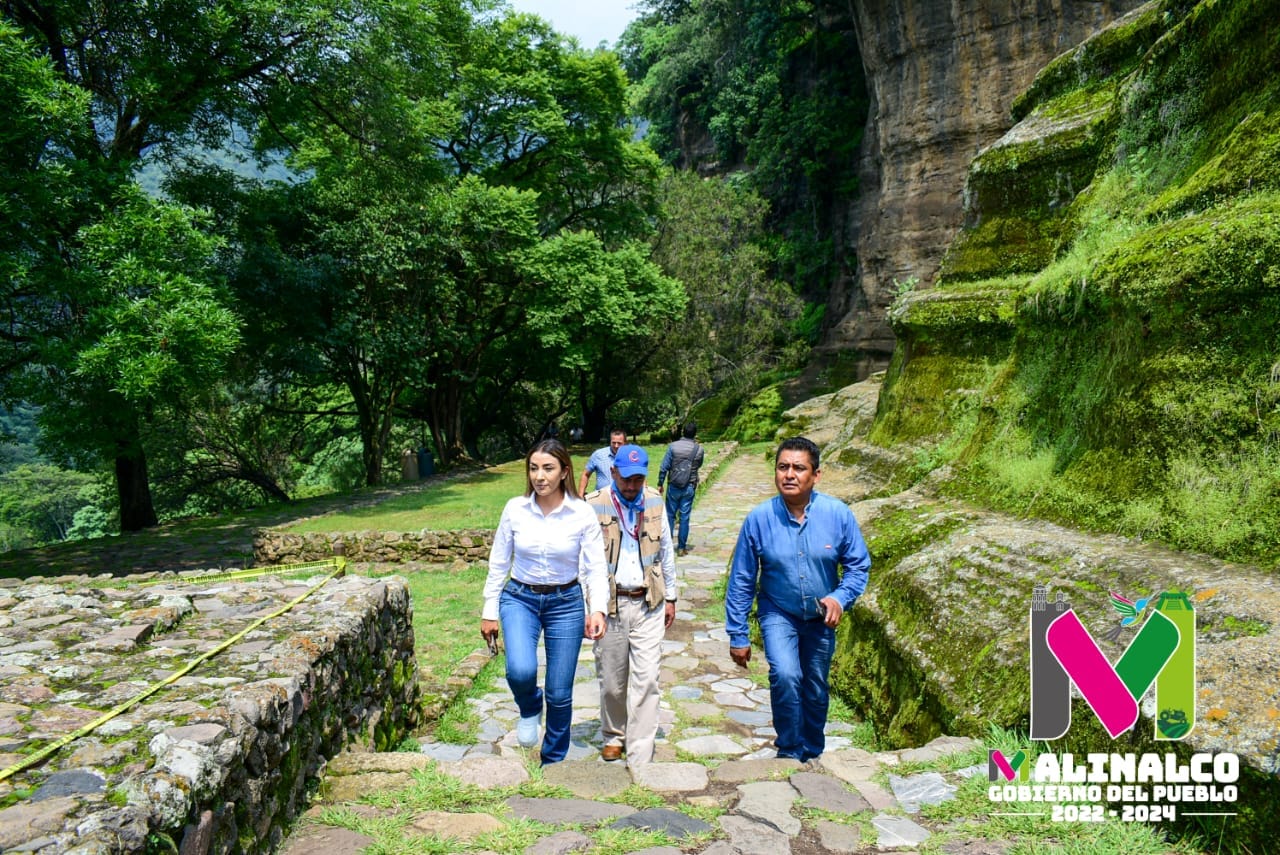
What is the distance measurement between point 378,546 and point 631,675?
816 centimetres

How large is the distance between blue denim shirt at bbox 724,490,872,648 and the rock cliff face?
17.4 m

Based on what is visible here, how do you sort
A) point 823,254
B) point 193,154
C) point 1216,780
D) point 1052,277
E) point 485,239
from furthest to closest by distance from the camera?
point 823,254 → point 485,239 → point 193,154 → point 1052,277 → point 1216,780

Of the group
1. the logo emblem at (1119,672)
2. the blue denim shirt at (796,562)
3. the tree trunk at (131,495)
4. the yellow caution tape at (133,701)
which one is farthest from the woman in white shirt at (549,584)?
the tree trunk at (131,495)

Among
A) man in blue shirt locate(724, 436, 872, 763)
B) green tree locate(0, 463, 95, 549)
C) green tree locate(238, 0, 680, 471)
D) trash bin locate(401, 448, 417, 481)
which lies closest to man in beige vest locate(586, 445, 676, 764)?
man in blue shirt locate(724, 436, 872, 763)

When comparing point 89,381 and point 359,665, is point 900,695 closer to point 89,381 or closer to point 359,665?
point 359,665

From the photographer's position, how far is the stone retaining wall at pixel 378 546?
11.3m

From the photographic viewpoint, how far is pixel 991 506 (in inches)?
239

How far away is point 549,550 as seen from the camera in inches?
164

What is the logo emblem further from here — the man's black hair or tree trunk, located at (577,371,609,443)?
tree trunk, located at (577,371,609,443)

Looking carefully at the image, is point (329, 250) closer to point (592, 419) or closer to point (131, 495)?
point (131, 495)

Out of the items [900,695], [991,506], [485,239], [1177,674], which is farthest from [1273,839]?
[485,239]

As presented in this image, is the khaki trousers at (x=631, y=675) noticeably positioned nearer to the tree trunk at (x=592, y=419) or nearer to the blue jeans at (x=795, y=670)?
the blue jeans at (x=795, y=670)

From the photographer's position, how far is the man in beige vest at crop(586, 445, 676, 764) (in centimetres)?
433

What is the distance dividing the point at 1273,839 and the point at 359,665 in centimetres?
435
